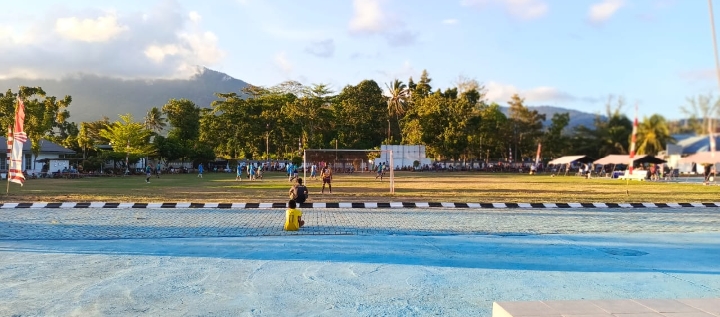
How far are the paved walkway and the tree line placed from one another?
53028 mm

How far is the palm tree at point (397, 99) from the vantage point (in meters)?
84.8

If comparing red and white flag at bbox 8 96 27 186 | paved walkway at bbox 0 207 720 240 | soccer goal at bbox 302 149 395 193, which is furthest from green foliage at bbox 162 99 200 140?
paved walkway at bbox 0 207 720 240

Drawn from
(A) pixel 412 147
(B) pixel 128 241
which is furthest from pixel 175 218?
(A) pixel 412 147

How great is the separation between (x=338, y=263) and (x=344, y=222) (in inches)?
213

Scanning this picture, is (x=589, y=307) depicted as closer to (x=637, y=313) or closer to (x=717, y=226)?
(x=637, y=313)

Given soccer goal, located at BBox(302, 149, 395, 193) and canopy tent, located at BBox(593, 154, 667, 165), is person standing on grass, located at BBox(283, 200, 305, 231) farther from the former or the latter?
canopy tent, located at BBox(593, 154, 667, 165)

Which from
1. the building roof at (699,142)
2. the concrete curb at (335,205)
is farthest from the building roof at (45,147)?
the building roof at (699,142)

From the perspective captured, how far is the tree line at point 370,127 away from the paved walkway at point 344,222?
2088 inches

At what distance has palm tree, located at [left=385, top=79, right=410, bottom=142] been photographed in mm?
84812

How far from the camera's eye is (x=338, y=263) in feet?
26.4

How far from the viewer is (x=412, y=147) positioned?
240 ft

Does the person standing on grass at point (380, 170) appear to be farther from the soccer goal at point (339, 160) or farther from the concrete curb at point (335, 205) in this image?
the concrete curb at point (335, 205)

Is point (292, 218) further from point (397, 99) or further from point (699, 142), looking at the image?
point (397, 99)

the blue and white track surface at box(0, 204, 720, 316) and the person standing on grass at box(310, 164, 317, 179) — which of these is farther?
the person standing on grass at box(310, 164, 317, 179)
